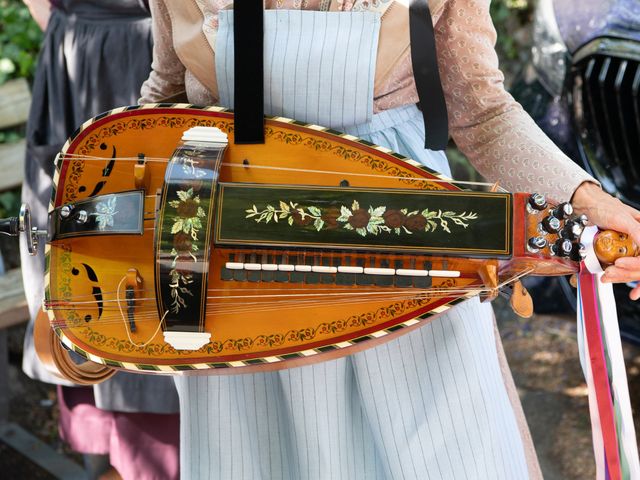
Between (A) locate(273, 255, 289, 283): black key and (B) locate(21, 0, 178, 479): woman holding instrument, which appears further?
(B) locate(21, 0, 178, 479): woman holding instrument

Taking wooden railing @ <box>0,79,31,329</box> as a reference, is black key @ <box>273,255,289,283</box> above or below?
below

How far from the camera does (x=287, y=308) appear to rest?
55.8 inches

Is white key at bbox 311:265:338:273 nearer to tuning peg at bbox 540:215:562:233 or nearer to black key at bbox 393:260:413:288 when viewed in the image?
black key at bbox 393:260:413:288

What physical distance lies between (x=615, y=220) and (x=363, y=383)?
50 centimetres

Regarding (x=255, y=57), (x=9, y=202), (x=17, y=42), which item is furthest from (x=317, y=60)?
(x=17, y=42)

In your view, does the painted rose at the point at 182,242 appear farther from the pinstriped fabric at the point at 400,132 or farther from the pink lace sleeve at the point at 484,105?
the pink lace sleeve at the point at 484,105

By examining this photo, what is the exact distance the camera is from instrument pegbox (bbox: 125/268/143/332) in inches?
57.1

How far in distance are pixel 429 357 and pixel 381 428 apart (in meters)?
0.14

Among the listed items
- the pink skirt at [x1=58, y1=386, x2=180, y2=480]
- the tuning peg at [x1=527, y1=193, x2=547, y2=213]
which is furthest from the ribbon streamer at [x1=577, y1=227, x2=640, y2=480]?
the pink skirt at [x1=58, y1=386, x2=180, y2=480]

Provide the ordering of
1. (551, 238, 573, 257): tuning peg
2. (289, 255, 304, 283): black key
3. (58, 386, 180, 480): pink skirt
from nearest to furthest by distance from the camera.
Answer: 1. (551, 238, 573, 257): tuning peg
2. (289, 255, 304, 283): black key
3. (58, 386, 180, 480): pink skirt

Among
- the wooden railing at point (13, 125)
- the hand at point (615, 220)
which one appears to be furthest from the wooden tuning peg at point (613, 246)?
the wooden railing at point (13, 125)

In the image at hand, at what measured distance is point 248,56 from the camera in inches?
57.5

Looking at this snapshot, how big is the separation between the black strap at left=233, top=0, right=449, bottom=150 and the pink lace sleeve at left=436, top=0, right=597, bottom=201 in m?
0.09

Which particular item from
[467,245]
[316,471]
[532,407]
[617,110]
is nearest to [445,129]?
[467,245]
